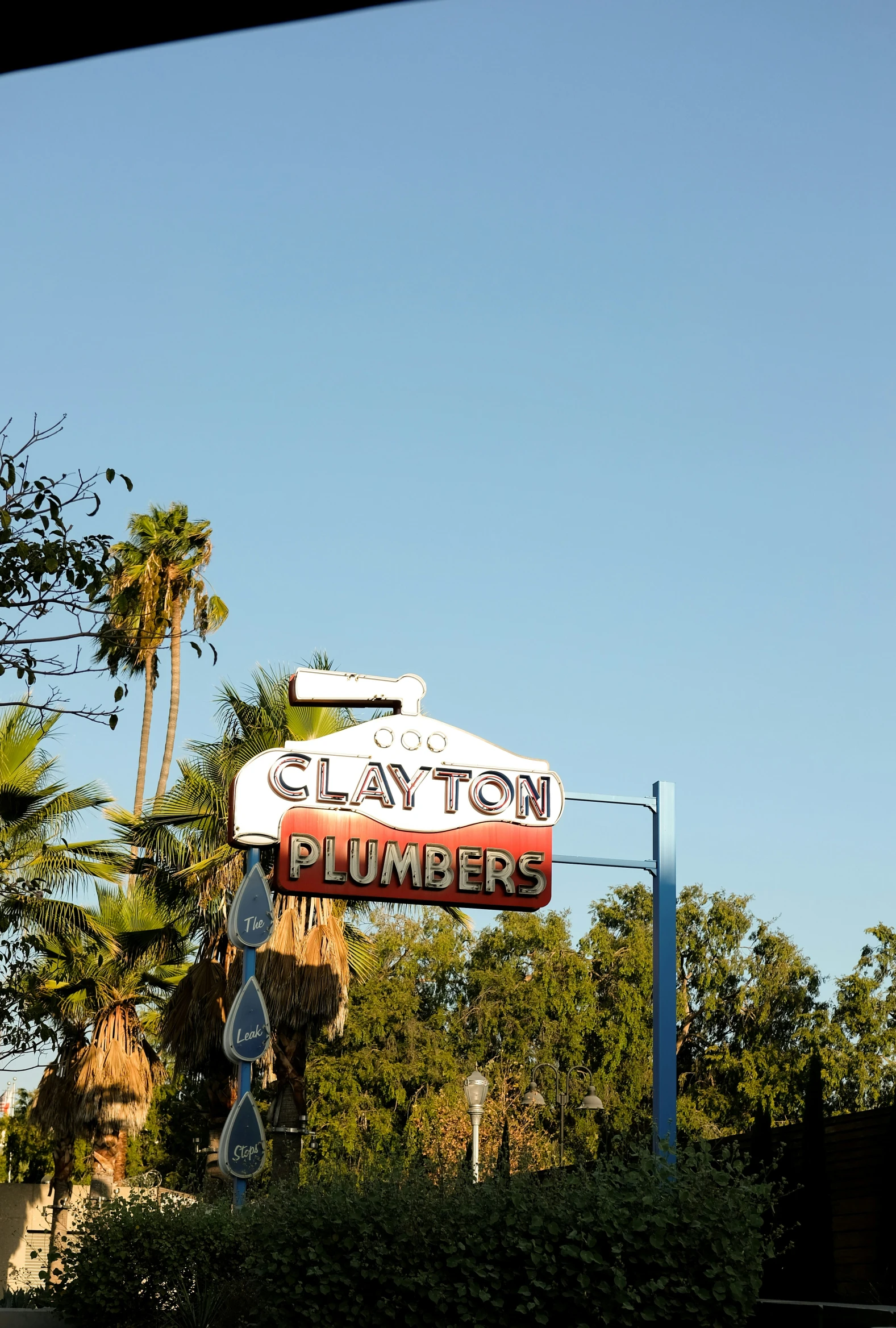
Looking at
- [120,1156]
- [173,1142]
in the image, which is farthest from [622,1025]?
[120,1156]

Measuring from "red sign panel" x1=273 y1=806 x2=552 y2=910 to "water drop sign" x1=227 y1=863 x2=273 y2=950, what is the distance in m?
0.86

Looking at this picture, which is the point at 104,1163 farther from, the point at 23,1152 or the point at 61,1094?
the point at 23,1152

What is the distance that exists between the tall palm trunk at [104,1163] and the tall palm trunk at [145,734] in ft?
57.1

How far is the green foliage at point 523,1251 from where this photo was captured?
33.1ft

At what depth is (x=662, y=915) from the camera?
1712 centimetres

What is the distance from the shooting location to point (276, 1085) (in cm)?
2298

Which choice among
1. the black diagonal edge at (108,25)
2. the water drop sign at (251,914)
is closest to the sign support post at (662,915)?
the water drop sign at (251,914)

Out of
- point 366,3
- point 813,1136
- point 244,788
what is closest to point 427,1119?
point 813,1136

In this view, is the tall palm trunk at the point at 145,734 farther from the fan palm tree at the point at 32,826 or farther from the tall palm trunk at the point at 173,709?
Answer: the fan palm tree at the point at 32,826

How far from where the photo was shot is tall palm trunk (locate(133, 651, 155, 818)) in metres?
43.5

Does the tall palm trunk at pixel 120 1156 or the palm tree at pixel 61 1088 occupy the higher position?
the palm tree at pixel 61 1088

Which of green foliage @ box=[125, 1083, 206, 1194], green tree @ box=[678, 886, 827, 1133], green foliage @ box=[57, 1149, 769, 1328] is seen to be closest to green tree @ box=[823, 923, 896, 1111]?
green tree @ box=[678, 886, 827, 1133]

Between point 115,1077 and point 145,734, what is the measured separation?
22749mm

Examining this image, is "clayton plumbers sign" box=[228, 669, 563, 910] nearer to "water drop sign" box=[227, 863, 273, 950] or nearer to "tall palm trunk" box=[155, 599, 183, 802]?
"water drop sign" box=[227, 863, 273, 950]
